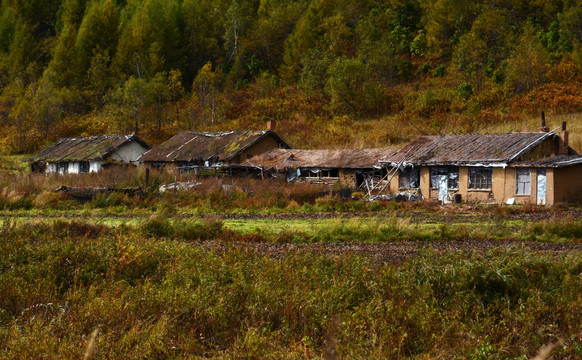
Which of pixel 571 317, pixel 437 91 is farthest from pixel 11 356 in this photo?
pixel 437 91

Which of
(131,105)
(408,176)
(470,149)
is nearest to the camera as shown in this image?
(470,149)

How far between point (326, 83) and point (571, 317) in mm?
50058

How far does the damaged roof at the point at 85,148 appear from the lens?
1769 inches

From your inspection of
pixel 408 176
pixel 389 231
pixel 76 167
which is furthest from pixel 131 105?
pixel 389 231

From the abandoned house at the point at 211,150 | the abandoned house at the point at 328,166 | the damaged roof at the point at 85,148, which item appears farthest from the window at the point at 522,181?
the damaged roof at the point at 85,148

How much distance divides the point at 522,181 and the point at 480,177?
2.14 m

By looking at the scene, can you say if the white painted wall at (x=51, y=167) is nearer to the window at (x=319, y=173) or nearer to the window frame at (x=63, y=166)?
the window frame at (x=63, y=166)

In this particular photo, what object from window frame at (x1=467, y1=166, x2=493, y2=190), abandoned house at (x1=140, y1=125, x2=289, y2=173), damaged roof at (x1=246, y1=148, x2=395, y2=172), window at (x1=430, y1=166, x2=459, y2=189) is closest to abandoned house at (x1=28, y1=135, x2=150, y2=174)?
abandoned house at (x1=140, y1=125, x2=289, y2=173)

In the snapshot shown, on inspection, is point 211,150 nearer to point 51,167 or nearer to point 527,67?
point 51,167

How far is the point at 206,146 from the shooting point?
4191 centimetres

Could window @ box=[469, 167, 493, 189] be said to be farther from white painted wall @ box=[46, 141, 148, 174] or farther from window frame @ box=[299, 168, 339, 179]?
white painted wall @ box=[46, 141, 148, 174]

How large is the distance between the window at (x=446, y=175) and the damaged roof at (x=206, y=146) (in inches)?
557

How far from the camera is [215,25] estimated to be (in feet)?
252

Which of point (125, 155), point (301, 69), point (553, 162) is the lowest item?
point (553, 162)
